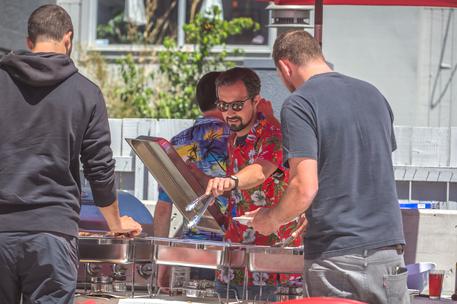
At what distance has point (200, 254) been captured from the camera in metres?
4.51

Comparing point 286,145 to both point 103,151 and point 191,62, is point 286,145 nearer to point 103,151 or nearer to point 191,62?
point 103,151

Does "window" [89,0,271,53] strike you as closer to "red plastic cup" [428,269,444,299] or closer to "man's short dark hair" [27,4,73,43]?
"red plastic cup" [428,269,444,299]

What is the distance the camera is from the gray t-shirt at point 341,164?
392 cm

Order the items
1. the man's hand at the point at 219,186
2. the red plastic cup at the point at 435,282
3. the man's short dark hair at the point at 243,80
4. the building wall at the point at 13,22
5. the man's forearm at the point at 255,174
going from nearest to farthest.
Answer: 1. the man's hand at the point at 219,186
2. the man's forearm at the point at 255,174
3. the man's short dark hair at the point at 243,80
4. the red plastic cup at the point at 435,282
5. the building wall at the point at 13,22

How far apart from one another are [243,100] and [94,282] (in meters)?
1.06

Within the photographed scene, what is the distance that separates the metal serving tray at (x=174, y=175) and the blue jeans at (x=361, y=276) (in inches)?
31.8

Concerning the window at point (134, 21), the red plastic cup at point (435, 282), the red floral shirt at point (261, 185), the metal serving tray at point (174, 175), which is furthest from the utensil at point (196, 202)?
the window at point (134, 21)

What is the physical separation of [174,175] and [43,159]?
34.9 inches

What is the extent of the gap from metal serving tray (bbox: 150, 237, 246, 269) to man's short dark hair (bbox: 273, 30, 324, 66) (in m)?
0.89

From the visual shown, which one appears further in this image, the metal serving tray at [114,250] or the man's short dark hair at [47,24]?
the metal serving tray at [114,250]

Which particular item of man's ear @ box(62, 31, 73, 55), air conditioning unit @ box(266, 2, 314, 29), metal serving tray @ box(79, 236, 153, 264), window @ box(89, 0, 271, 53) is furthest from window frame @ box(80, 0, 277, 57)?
man's ear @ box(62, 31, 73, 55)

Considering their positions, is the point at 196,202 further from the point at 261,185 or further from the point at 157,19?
the point at 157,19

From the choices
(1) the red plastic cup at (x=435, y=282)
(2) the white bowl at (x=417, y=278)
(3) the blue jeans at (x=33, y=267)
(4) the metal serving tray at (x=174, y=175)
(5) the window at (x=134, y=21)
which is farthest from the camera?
(5) the window at (x=134, y=21)

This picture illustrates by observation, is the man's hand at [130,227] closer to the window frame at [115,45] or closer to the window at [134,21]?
the window frame at [115,45]
